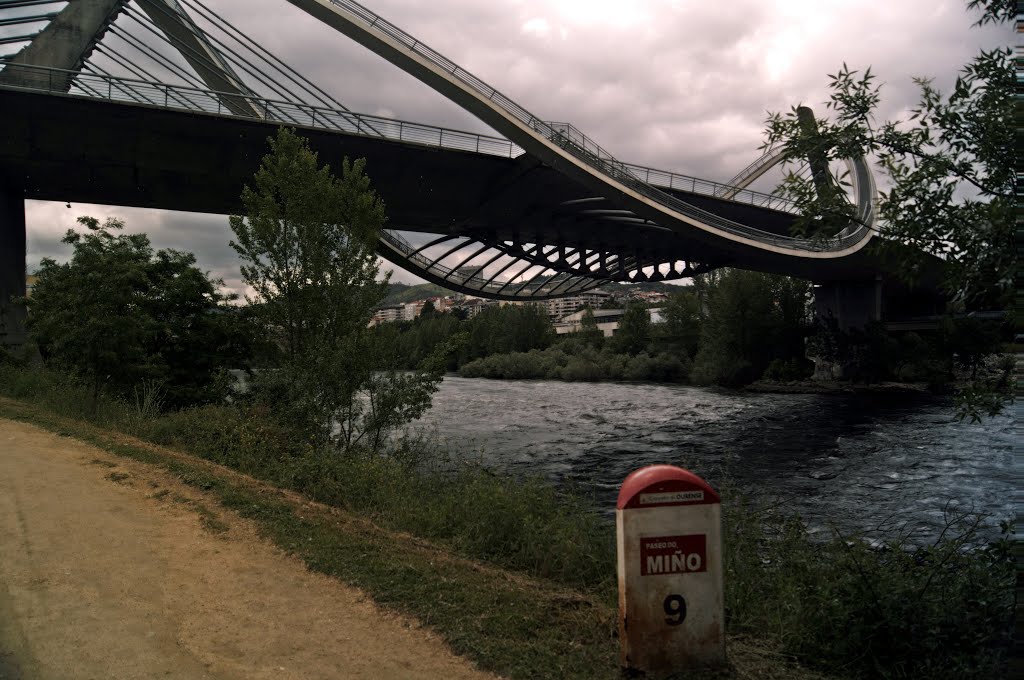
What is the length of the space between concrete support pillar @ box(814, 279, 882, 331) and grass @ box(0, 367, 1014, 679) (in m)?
43.9

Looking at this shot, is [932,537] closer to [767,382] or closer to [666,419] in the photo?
[666,419]

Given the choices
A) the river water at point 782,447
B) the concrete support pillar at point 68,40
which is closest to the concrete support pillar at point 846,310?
the river water at point 782,447

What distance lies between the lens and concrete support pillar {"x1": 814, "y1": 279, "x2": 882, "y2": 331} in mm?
47594

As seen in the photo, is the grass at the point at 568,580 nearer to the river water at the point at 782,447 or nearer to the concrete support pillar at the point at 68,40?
the river water at the point at 782,447

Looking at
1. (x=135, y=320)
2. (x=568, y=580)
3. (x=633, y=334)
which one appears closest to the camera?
(x=568, y=580)

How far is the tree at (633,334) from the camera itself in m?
64.7

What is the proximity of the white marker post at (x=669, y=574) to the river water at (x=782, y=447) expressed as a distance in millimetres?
4738

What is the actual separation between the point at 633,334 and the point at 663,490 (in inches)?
2458

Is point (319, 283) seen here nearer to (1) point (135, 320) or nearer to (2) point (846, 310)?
(1) point (135, 320)

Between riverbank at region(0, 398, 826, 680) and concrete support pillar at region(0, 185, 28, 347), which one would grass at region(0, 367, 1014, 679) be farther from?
concrete support pillar at region(0, 185, 28, 347)

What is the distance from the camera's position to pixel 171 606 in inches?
184

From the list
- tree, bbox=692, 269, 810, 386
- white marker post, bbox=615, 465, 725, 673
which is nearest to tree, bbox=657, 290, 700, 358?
tree, bbox=692, 269, 810, 386

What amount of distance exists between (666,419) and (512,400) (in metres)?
11.0

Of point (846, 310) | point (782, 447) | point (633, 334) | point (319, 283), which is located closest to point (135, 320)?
point (319, 283)
